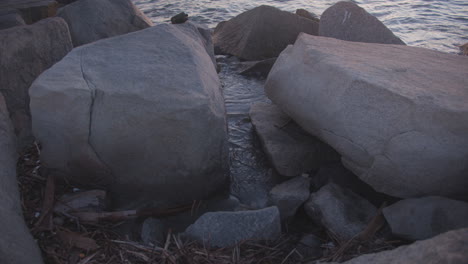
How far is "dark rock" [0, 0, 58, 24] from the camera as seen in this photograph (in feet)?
14.7

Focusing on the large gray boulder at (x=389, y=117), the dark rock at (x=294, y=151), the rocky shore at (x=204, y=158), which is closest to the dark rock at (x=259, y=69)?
the dark rock at (x=294, y=151)

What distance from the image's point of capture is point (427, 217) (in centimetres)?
230

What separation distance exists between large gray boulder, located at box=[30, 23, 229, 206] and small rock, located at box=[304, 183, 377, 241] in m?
0.66

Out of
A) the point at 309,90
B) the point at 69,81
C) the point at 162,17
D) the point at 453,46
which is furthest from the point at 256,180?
the point at 162,17

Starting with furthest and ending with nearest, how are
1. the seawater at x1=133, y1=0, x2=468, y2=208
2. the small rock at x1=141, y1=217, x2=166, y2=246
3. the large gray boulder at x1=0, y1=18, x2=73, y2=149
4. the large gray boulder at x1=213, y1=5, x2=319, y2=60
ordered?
1. the large gray boulder at x1=213, y1=5, x2=319, y2=60
2. the seawater at x1=133, y1=0, x2=468, y2=208
3. the large gray boulder at x1=0, y1=18, x2=73, y2=149
4. the small rock at x1=141, y1=217, x2=166, y2=246

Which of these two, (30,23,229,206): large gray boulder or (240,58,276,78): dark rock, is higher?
(30,23,229,206): large gray boulder

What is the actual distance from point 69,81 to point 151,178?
0.76 metres

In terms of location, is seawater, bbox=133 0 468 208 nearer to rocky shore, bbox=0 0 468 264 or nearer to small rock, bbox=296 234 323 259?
rocky shore, bbox=0 0 468 264

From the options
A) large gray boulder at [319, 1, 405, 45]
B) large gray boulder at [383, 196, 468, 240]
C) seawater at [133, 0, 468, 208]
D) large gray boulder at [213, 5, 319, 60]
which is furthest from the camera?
large gray boulder at [213, 5, 319, 60]

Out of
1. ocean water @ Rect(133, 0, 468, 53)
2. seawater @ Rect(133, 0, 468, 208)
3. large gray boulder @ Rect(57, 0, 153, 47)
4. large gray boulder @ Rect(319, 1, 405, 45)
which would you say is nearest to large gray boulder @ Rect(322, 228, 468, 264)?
seawater @ Rect(133, 0, 468, 208)

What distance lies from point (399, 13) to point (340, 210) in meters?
7.02

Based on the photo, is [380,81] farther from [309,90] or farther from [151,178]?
[151,178]

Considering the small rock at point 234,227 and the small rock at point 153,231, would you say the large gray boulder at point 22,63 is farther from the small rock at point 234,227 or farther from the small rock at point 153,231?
the small rock at point 234,227

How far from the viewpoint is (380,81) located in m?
2.51
